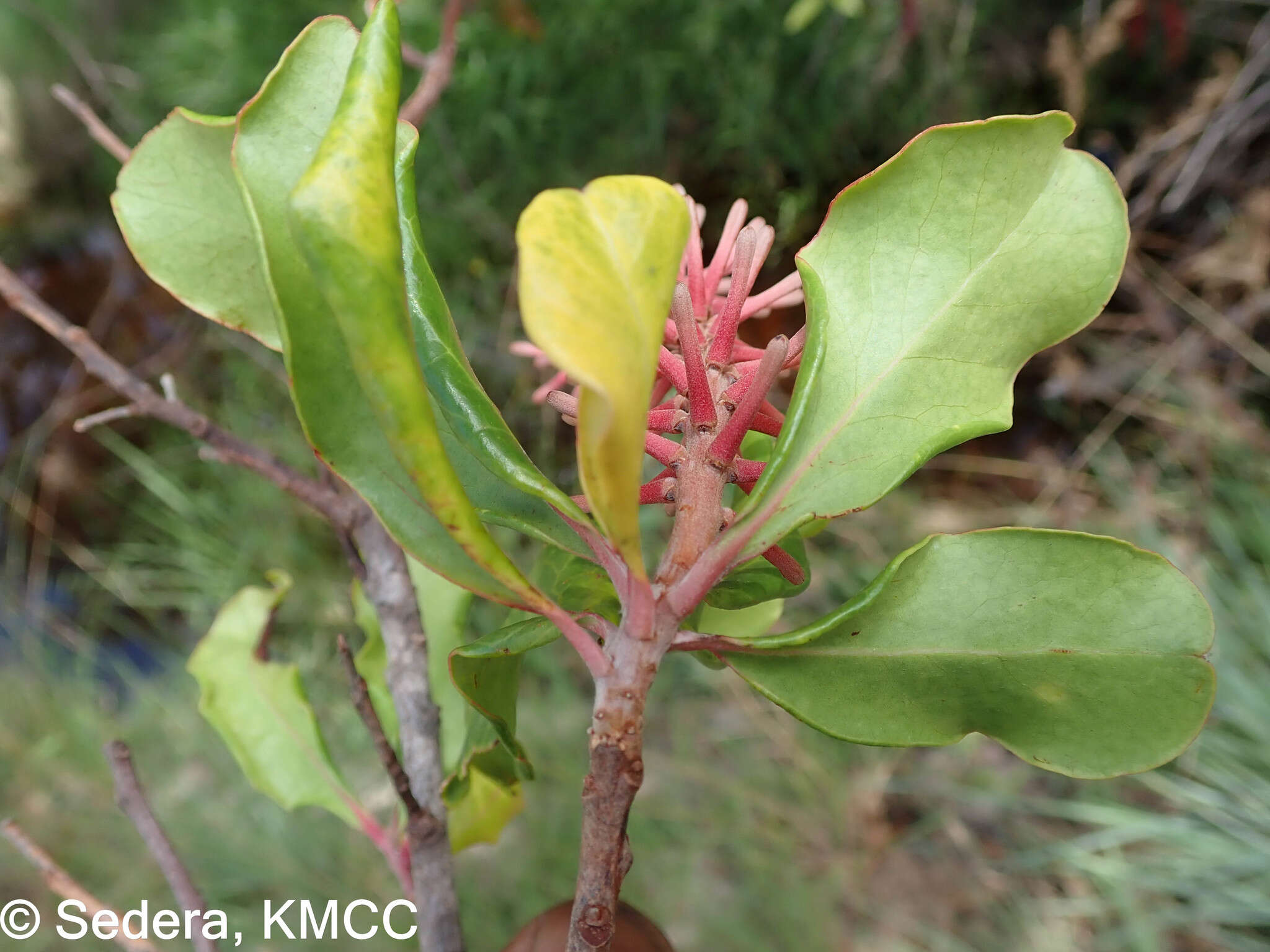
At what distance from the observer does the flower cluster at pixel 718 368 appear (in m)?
0.27

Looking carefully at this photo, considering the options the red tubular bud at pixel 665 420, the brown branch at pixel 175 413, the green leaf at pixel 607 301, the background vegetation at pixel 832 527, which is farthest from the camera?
the background vegetation at pixel 832 527

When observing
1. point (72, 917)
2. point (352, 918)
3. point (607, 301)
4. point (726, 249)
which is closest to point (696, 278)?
point (726, 249)

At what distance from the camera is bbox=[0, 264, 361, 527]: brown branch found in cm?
39

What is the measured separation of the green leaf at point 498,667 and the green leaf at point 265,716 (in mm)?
184

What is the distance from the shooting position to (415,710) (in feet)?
1.25

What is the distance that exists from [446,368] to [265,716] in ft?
0.91

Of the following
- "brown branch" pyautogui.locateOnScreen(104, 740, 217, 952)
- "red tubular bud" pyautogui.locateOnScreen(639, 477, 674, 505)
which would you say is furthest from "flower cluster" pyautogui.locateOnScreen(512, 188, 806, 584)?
"brown branch" pyautogui.locateOnScreen(104, 740, 217, 952)

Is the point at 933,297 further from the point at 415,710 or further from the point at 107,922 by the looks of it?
the point at 107,922

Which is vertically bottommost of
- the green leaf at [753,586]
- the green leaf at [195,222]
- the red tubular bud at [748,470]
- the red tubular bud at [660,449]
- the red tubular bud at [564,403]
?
the green leaf at [753,586]

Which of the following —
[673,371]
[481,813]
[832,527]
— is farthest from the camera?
[832,527]

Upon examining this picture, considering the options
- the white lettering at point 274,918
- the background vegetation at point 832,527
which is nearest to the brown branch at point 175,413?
the white lettering at point 274,918

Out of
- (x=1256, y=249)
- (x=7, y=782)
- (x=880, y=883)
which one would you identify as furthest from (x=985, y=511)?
(x=7, y=782)

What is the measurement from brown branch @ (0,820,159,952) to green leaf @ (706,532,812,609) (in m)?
0.26

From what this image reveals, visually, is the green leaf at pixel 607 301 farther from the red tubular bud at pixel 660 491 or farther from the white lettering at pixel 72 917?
the white lettering at pixel 72 917
